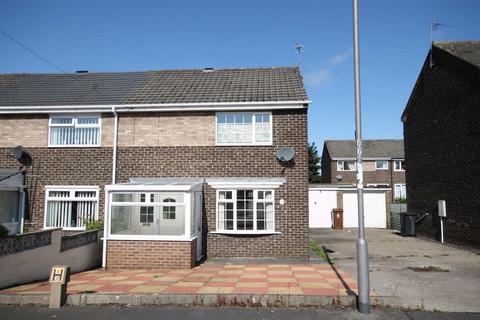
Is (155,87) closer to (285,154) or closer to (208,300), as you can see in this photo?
(285,154)

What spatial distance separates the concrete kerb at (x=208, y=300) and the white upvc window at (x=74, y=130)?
705 cm

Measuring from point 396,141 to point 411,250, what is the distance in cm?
2997

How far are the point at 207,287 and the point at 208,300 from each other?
0.79m

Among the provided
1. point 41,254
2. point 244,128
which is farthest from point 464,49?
point 41,254

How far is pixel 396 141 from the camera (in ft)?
140

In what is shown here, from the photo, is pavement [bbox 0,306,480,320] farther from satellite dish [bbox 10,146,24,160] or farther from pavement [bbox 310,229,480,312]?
satellite dish [bbox 10,146,24,160]

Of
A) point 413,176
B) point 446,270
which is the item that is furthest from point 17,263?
point 413,176

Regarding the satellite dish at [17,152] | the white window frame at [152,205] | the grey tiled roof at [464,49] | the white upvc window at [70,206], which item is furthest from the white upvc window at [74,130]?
the grey tiled roof at [464,49]

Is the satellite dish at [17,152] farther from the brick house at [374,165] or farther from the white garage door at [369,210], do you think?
the brick house at [374,165]

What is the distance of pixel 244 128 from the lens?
1327cm

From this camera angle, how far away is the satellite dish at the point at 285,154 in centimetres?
1260

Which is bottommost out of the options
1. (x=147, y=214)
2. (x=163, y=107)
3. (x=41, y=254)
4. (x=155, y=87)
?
(x=41, y=254)

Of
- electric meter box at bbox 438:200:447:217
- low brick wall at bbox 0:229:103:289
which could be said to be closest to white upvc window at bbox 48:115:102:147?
low brick wall at bbox 0:229:103:289

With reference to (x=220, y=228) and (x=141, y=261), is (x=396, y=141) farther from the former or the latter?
(x=141, y=261)
